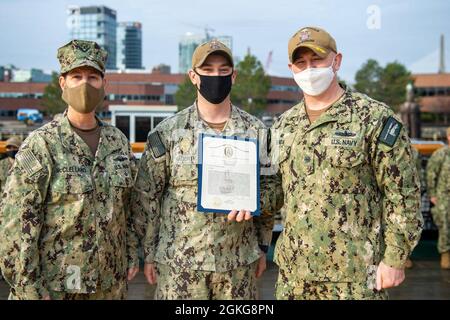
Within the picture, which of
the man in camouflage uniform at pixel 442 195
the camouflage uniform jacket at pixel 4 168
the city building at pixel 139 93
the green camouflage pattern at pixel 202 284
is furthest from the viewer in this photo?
the city building at pixel 139 93

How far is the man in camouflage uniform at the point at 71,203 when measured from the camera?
2863mm

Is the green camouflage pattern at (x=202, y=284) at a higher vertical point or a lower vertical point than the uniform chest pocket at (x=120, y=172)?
lower

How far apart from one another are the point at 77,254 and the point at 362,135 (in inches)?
61.3

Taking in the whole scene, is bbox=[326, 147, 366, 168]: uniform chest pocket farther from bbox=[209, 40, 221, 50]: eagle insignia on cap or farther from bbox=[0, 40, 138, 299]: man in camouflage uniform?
bbox=[0, 40, 138, 299]: man in camouflage uniform

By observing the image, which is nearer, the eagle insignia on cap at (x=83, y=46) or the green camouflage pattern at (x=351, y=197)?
the green camouflage pattern at (x=351, y=197)

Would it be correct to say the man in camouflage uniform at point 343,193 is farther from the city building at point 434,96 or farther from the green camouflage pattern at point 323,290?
the city building at point 434,96

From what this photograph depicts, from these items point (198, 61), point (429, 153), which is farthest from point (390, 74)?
point (198, 61)

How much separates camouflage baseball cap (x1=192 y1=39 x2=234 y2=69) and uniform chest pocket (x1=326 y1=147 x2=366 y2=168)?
0.87 metres

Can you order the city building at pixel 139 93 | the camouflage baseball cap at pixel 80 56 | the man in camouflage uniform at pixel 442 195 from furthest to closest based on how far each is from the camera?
the city building at pixel 139 93 < the man in camouflage uniform at pixel 442 195 < the camouflage baseball cap at pixel 80 56

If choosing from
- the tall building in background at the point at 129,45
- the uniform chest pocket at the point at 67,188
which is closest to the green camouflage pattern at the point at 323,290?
the uniform chest pocket at the point at 67,188
